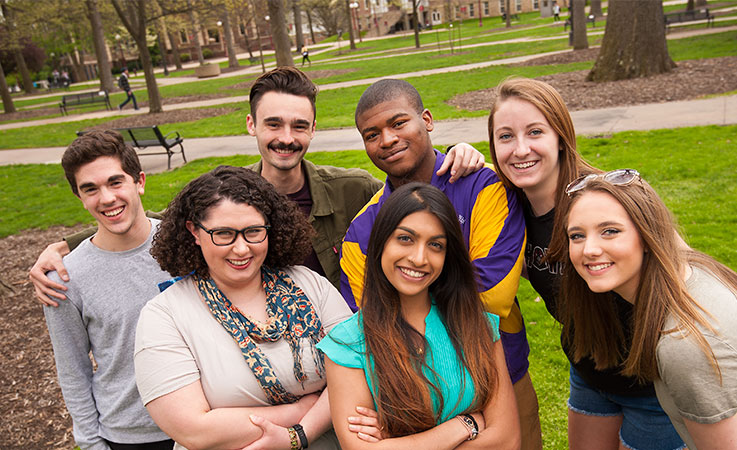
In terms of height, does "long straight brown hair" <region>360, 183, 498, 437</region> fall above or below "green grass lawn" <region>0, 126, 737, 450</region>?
above

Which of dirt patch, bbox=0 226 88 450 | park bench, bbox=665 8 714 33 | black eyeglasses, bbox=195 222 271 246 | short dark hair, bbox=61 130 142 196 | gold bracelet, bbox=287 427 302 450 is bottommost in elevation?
dirt patch, bbox=0 226 88 450

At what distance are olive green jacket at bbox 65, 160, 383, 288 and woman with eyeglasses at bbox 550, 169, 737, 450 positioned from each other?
1458 millimetres

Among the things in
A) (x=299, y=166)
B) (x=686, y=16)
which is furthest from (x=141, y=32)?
(x=686, y=16)

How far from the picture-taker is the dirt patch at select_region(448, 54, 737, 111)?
12344 mm

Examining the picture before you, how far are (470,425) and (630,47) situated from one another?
48.8 feet

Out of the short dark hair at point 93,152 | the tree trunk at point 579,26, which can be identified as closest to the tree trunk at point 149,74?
the tree trunk at point 579,26

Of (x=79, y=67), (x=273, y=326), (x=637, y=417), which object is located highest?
(x=79, y=67)

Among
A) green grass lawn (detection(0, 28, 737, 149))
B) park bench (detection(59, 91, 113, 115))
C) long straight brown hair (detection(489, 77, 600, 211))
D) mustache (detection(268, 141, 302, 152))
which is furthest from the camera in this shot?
park bench (detection(59, 91, 113, 115))

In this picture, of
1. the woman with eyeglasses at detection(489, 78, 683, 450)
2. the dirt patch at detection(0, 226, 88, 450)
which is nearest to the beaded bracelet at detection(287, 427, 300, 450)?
the woman with eyeglasses at detection(489, 78, 683, 450)

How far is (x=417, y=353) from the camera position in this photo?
2.22 meters

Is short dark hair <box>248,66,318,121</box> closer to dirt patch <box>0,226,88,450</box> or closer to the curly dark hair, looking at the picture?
the curly dark hair

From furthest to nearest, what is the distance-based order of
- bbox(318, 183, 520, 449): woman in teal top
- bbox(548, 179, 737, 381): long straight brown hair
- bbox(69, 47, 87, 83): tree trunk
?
bbox(69, 47, 87, 83): tree trunk < bbox(318, 183, 520, 449): woman in teal top < bbox(548, 179, 737, 381): long straight brown hair

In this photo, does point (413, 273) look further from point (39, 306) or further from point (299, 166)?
point (39, 306)

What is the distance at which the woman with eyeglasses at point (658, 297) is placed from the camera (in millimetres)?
1893
